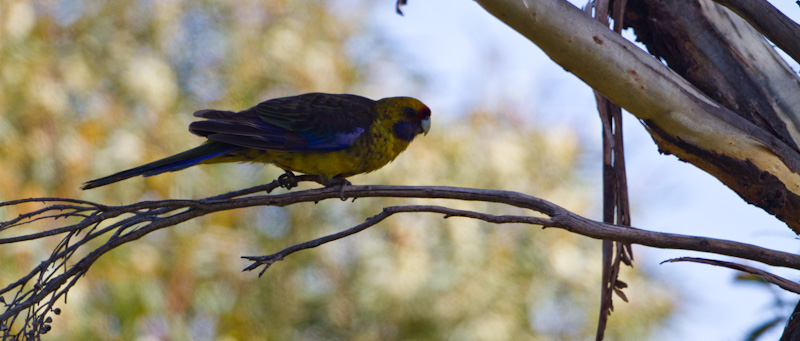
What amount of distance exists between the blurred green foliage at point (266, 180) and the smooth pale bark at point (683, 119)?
3876 millimetres

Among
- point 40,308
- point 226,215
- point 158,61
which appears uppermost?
point 158,61

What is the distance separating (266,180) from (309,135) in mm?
3225

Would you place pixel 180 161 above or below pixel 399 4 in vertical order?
above

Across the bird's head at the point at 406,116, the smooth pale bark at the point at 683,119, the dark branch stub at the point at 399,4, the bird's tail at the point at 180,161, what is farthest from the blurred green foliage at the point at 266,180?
the dark branch stub at the point at 399,4

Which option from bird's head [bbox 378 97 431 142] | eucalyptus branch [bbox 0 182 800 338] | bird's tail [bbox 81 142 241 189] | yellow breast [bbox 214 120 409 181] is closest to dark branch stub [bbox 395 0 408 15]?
eucalyptus branch [bbox 0 182 800 338]

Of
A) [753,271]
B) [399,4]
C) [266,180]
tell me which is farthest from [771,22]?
[266,180]

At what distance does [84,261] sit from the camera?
A: 5.66 feet

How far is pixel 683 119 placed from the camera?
1.96 metres

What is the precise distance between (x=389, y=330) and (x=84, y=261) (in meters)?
4.80

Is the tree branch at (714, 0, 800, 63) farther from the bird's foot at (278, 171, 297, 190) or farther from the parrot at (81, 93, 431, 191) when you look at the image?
the bird's foot at (278, 171, 297, 190)

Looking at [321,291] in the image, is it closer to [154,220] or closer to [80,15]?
[80,15]

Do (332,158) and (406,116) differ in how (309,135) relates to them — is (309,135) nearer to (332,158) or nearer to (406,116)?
(332,158)

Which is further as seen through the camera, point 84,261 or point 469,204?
point 469,204

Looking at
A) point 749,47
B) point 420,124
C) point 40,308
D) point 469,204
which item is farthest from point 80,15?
point 749,47
